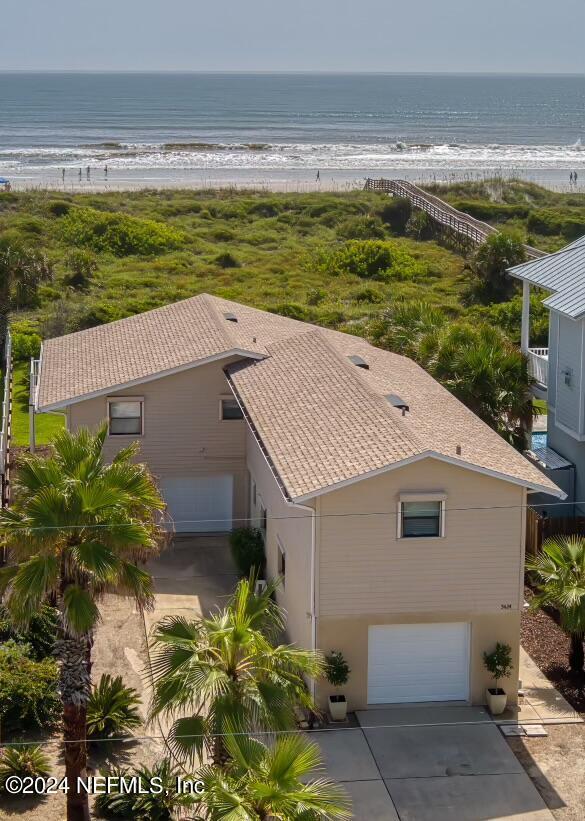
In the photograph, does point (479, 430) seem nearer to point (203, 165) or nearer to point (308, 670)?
point (308, 670)

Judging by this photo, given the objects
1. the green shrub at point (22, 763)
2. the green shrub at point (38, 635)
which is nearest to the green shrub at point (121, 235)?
the green shrub at point (38, 635)

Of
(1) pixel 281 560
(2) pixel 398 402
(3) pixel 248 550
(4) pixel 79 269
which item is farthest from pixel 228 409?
(4) pixel 79 269

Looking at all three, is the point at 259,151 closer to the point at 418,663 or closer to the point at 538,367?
the point at 538,367

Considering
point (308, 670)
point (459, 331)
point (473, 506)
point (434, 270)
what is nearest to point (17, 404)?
point (459, 331)

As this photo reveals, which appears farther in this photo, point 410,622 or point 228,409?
point 228,409

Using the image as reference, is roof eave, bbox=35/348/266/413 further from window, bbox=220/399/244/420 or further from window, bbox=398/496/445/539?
window, bbox=398/496/445/539

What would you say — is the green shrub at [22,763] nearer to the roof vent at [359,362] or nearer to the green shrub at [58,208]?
the roof vent at [359,362]

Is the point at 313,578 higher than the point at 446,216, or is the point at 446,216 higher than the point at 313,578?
the point at 446,216

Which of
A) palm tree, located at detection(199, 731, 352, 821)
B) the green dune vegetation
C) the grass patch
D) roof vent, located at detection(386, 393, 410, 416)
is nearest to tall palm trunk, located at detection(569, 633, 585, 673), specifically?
roof vent, located at detection(386, 393, 410, 416)
